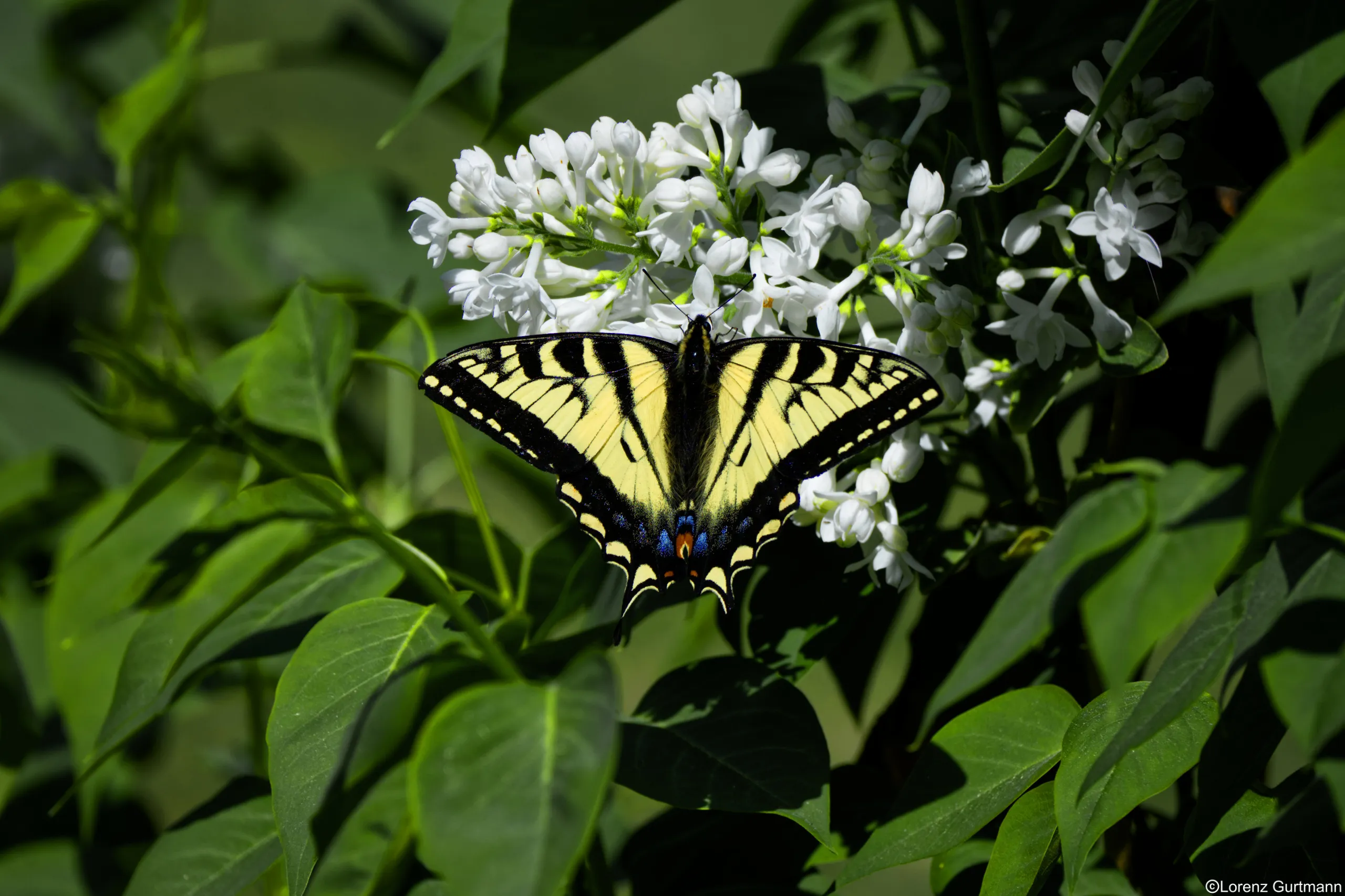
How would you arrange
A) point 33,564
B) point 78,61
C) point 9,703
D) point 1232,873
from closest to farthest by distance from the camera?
point 1232,873
point 9,703
point 33,564
point 78,61

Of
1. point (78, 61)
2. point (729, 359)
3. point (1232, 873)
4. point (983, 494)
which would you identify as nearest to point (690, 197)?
point (729, 359)

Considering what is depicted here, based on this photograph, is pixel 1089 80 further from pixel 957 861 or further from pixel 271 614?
pixel 271 614

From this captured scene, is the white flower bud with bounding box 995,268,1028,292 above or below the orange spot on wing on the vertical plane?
above

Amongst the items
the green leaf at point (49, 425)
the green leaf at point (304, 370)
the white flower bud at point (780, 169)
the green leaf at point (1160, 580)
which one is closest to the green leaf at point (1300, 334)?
the green leaf at point (1160, 580)

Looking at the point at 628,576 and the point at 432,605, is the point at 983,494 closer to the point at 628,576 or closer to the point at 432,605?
the point at 628,576

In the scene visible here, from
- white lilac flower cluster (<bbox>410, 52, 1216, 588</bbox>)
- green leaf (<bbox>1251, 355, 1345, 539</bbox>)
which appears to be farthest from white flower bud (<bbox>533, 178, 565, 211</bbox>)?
green leaf (<bbox>1251, 355, 1345, 539</bbox>)

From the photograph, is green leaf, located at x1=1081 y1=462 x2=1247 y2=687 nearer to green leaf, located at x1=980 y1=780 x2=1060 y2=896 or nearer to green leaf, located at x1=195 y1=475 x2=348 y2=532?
green leaf, located at x1=980 y1=780 x2=1060 y2=896

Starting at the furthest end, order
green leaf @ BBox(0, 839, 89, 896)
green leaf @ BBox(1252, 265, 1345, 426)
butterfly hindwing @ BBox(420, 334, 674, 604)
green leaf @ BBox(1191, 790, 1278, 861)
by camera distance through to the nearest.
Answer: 1. green leaf @ BBox(0, 839, 89, 896)
2. butterfly hindwing @ BBox(420, 334, 674, 604)
3. green leaf @ BBox(1191, 790, 1278, 861)
4. green leaf @ BBox(1252, 265, 1345, 426)
